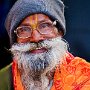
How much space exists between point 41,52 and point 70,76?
354 mm

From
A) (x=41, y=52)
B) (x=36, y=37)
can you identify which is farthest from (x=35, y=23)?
(x=41, y=52)

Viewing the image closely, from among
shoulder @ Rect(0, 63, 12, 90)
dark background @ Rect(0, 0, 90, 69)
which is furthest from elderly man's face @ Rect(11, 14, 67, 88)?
dark background @ Rect(0, 0, 90, 69)

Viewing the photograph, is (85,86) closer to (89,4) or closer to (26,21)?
(26,21)

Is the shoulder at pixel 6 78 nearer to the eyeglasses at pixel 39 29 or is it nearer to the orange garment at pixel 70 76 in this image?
the orange garment at pixel 70 76

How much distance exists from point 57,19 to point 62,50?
0.28m

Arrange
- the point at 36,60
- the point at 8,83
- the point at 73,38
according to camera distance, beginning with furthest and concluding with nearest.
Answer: the point at 73,38 → the point at 8,83 → the point at 36,60

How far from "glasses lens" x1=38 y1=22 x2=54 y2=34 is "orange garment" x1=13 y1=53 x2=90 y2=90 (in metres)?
0.32

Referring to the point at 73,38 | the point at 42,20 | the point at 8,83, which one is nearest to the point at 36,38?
the point at 42,20

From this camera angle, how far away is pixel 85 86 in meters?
4.78

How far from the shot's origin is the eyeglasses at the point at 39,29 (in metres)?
4.73

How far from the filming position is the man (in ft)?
15.5

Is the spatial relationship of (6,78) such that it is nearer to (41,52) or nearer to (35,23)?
(41,52)

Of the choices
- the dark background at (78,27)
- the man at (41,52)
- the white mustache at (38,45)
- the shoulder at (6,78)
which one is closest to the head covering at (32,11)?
the man at (41,52)

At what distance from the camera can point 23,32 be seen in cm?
479
